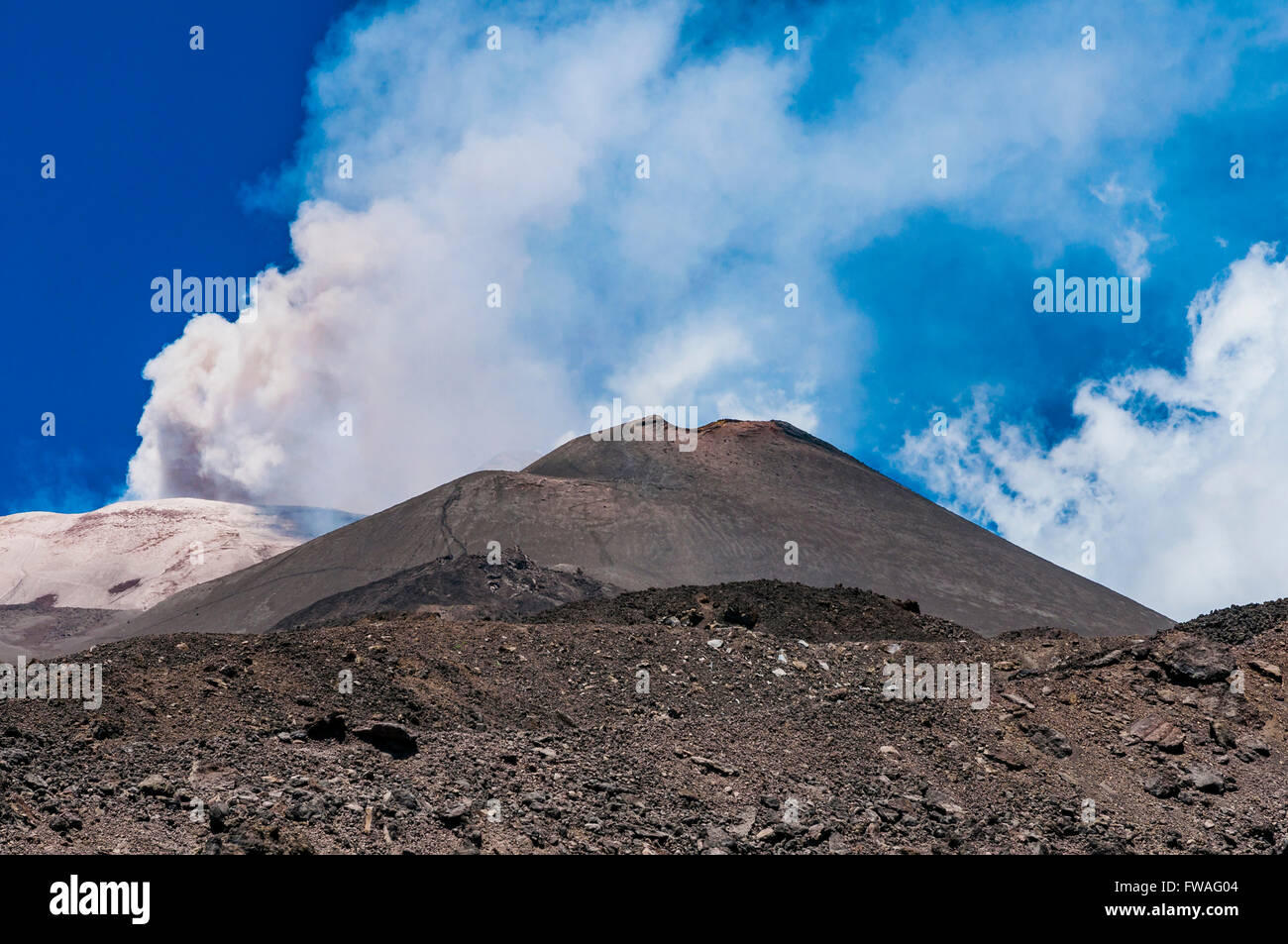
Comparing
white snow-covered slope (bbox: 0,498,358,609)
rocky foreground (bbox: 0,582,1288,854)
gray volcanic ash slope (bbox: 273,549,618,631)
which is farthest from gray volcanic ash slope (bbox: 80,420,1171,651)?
rocky foreground (bbox: 0,582,1288,854)

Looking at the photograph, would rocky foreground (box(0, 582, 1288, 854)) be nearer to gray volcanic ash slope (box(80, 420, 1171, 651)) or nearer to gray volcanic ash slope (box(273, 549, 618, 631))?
gray volcanic ash slope (box(273, 549, 618, 631))

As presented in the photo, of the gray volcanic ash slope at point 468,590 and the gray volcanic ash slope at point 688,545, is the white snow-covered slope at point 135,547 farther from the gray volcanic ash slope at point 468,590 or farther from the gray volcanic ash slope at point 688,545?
the gray volcanic ash slope at point 468,590

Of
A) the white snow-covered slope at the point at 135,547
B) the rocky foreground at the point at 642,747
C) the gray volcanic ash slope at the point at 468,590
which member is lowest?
the rocky foreground at the point at 642,747

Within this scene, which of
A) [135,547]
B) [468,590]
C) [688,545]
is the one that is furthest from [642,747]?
[135,547]

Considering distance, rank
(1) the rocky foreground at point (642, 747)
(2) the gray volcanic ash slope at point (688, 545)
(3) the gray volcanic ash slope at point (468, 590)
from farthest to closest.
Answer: (2) the gray volcanic ash slope at point (688, 545), (3) the gray volcanic ash slope at point (468, 590), (1) the rocky foreground at point (642, 747)

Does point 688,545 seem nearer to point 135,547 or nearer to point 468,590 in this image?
point 468,590

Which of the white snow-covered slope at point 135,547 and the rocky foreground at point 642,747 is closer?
the rocky foreground at point 642,747

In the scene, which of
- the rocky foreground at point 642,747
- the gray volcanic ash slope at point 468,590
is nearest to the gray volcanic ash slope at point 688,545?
the gray volcanic ash slope at point 468,590
